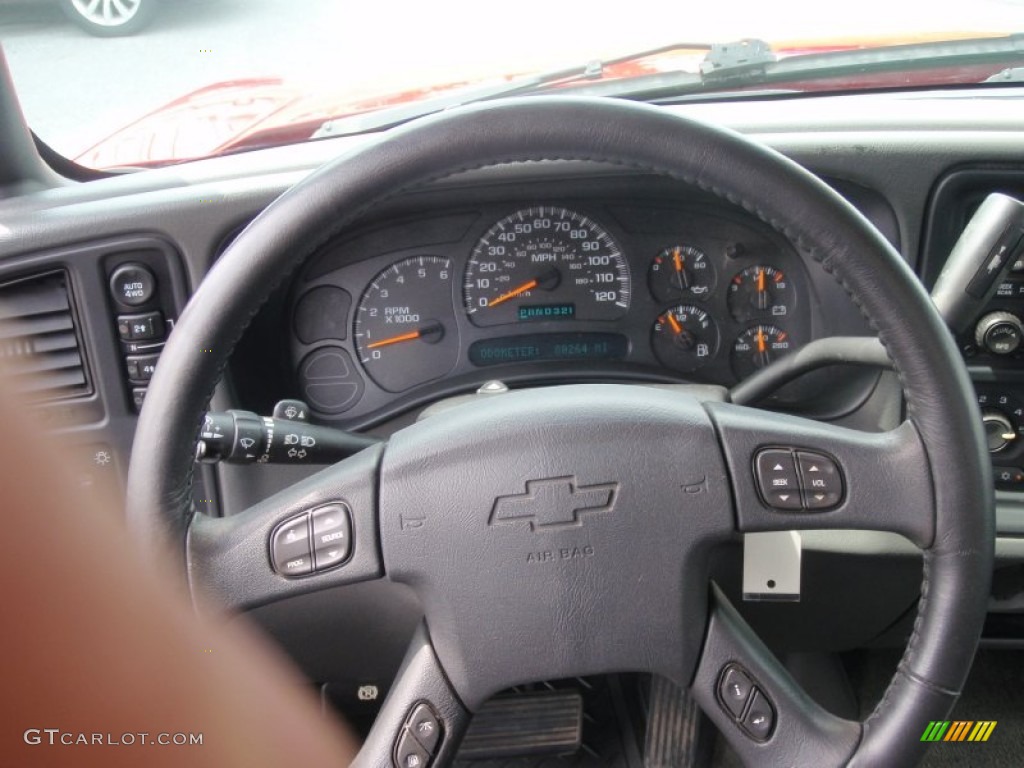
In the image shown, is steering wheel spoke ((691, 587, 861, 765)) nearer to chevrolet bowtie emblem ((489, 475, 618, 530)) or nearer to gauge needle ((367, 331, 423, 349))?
chevrolet bowtie emblem ((489, 475, 618, 530))

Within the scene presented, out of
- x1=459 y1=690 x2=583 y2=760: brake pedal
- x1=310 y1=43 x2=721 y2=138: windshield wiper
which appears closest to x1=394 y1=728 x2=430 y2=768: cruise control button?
x1=459 y1=690 x2=583 y2=760: brake pedal

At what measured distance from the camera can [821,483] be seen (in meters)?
1.09

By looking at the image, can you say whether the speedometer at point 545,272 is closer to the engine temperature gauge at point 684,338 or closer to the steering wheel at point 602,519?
the engine temperature gauge at point 684,338

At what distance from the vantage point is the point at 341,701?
185cm

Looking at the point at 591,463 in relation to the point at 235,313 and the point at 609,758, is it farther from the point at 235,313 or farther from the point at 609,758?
the point at 609,758

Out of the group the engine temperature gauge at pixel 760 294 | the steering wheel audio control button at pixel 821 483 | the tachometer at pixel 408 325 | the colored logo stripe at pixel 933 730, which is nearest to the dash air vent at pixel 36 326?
the tachometer at pixel 408 325

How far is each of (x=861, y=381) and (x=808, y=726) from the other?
2.75ft

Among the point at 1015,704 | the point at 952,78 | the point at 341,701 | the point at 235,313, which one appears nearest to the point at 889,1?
the point at 952,78

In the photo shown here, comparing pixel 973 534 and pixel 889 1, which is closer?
pixel 973 534

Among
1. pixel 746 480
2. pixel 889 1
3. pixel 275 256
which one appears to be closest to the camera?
pixel 275 256

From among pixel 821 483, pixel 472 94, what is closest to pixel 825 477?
pixel 821 483

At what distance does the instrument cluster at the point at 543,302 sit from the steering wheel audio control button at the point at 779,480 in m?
0.76

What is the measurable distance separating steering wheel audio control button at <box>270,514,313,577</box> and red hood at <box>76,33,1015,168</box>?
103cm

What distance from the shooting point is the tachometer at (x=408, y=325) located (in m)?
1.84
